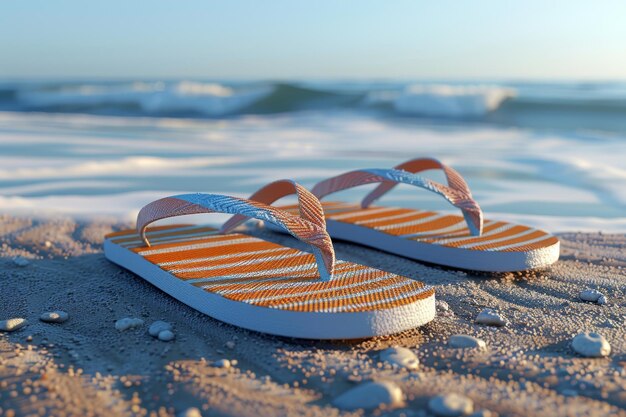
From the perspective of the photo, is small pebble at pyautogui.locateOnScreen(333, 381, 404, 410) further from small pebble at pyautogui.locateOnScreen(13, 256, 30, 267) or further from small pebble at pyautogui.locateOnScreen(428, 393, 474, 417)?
small pebble at pyautogui.locateOnScreen(13, 256, 30, 267)

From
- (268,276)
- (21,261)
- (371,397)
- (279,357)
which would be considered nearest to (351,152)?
(21,261)

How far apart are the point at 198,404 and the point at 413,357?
692 mm

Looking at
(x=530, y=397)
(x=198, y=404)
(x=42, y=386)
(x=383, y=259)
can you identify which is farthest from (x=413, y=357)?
(x=383, y=259)

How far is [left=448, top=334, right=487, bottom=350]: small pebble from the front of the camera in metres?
2.15

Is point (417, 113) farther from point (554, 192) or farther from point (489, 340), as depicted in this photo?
point (489, 340)

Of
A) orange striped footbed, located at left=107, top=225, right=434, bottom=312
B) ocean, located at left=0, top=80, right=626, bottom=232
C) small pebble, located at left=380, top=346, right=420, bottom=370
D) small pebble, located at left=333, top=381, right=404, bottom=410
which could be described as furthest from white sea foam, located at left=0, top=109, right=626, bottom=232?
small pebble, located at left=333, top=381, right=404, bottom=410

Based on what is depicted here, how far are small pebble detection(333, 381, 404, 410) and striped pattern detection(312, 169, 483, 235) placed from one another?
1.40m

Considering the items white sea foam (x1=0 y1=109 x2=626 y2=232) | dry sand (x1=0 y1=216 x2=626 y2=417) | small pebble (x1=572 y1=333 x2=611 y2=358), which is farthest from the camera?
white sea foam (x1=0 y1=109 x2=626 y2=232)

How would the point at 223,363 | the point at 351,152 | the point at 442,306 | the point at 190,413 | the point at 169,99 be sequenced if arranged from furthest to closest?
the point at 169,99 < the point at 351,152 < the point at 442,306 < the point at 223,363 < the point at 190,413

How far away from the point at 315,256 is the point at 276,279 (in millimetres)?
173

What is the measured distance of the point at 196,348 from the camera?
216 centimetres

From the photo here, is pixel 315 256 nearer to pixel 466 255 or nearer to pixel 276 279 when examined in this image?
pixel 276 279

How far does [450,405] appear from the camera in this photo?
1706 millimetres

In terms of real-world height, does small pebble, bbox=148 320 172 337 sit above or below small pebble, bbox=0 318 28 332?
above
